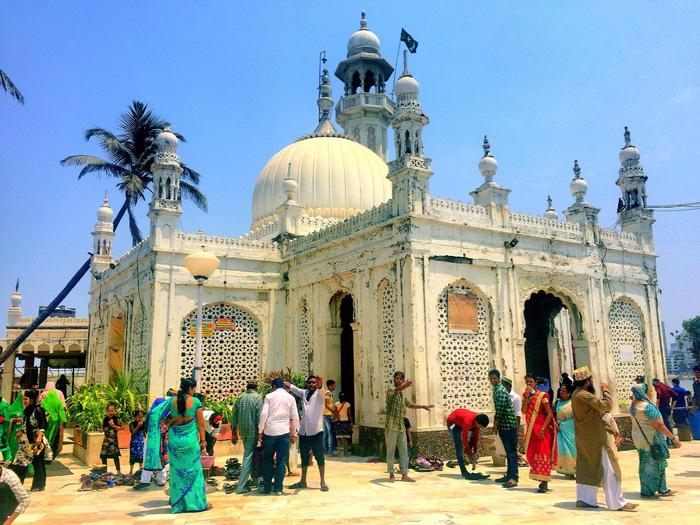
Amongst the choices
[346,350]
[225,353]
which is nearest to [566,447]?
[346,350]

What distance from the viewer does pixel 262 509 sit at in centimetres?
720

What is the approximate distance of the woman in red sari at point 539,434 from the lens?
819 cm

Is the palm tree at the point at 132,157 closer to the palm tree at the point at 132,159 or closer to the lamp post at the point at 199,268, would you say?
the palm tree at the point at 132,159

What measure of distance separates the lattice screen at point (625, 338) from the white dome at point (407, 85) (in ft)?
25.4

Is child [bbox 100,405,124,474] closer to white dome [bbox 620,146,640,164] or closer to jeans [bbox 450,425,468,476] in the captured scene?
jeans [bbox 450,425,468,476]

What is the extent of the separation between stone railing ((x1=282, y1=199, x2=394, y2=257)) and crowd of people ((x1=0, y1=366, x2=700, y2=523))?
4148 millimetres

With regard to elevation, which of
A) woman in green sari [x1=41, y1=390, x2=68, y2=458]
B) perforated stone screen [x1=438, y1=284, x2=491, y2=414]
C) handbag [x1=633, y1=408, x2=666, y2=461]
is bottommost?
handbag [x1=633, y1=408, x2=666, y2=461]

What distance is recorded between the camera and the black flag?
13.5 metres

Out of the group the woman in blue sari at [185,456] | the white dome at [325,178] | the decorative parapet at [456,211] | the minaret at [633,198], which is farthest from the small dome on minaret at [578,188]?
the woman in blue sari at [185,456]

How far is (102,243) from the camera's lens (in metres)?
21.4

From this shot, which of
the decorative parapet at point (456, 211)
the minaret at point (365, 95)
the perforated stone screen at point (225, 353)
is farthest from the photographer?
the minaret at point (365, 95)

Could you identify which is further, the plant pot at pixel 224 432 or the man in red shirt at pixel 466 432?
the plant pot at pixel 224 432

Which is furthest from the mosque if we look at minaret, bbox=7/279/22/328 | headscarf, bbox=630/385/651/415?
minaret, bbox=7/279/22/328

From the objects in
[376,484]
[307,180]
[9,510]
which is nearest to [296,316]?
[307,180]
